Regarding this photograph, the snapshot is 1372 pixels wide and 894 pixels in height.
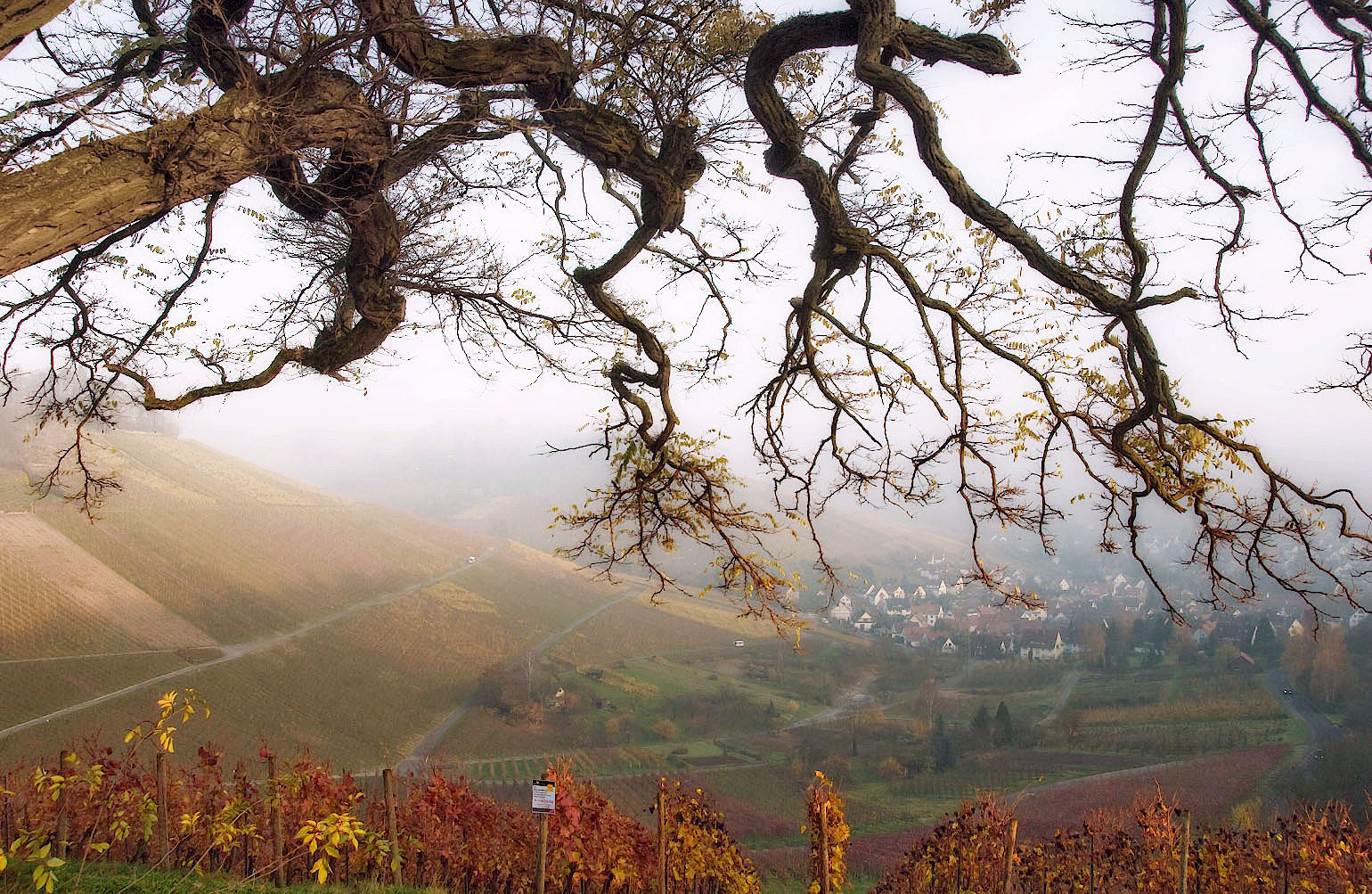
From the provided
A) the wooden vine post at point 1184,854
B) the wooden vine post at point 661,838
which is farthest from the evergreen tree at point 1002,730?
the wooden vine post at point 661,838

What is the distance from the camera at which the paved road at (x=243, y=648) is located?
1866cm

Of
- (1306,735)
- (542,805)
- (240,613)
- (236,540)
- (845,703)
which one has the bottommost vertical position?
(845,703)

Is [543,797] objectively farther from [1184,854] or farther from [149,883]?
[1184,854]

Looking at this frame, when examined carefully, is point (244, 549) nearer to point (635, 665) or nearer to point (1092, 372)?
point (635, 665)

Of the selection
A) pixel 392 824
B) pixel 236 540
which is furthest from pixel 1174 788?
pixel 236 540

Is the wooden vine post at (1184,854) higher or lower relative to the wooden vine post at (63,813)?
lower

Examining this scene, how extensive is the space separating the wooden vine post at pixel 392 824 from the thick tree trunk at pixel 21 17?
12.9 feet

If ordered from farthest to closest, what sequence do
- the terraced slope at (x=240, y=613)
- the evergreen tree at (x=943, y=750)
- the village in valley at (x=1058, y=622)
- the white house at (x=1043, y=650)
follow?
the white house at (x=1043, y=650), the village in valley at (x=1058, y=622), the evergreen tree at (x=943, y=750), the terraced slope at (x=240, y=613)

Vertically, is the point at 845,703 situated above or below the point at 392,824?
below

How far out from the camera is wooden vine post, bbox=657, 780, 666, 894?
14.3ft

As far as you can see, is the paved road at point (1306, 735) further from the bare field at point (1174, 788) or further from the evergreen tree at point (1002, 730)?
the evergreen tree at point (1002, 730)

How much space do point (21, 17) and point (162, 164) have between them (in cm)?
42

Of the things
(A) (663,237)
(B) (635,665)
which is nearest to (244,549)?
(B) (635,665)

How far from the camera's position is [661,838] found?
4523 millimetres
